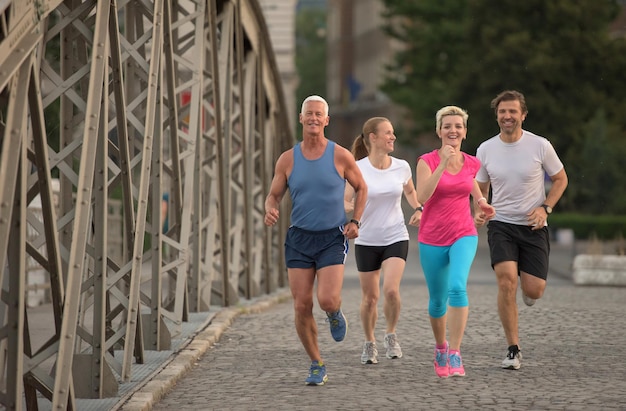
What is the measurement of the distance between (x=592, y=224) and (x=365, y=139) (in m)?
36.6

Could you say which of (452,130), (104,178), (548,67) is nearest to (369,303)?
(452,130)

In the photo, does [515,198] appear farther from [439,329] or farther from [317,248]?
[317,248]

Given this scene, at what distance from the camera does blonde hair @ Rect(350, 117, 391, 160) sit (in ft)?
40.8

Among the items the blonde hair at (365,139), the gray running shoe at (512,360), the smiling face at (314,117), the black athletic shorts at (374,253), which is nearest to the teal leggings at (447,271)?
the gray running shoe at (512,360)

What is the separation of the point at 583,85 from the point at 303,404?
47936 mm

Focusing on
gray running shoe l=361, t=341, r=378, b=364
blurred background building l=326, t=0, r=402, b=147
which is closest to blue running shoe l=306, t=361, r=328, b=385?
gray running shoe l=361, t=341, r=378, b=364

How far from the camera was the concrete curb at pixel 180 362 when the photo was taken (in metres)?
9.54

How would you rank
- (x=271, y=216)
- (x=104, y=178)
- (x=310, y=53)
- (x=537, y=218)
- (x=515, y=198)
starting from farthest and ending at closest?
(x=310, y=53) < (x=515, y=198) < (x=537, y=218) < (x=271, y=216) < (x=104, y=178)

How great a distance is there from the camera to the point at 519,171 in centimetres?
1177

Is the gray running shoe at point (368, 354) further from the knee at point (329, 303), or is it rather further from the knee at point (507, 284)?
the knee at point (329, 303)

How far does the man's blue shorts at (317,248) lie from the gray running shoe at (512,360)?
1620 mm

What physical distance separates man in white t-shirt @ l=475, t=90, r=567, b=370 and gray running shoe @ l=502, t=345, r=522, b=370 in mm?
33

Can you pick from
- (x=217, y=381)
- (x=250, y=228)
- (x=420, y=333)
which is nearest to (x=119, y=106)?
(x=217, y=381)

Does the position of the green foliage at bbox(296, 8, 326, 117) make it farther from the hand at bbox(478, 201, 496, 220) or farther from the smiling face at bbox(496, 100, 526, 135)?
the hand at bbox(478, 201, 496, 220)
